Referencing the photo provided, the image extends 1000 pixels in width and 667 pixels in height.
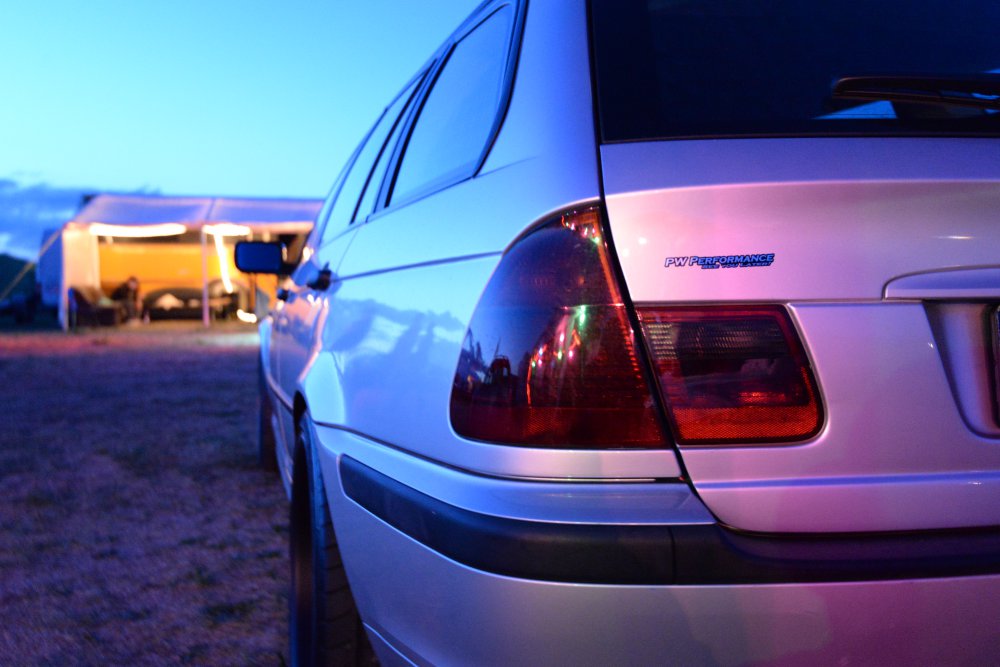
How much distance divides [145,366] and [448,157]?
1073cm

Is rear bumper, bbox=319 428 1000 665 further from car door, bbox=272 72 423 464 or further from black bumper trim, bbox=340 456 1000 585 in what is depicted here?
car door, bbox=272 72 423 464

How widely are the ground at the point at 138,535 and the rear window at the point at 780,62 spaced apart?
79.1 inches

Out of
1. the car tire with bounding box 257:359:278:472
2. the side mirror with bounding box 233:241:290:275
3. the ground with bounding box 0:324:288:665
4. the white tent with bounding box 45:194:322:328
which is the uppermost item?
the white tent with bounding box 45:194:322:328

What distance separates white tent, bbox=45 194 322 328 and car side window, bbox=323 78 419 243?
16.5 meters

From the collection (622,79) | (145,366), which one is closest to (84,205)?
(145,366)

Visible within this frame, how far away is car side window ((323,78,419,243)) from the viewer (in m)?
2.76

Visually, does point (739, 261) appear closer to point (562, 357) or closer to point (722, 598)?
point (562, 357)

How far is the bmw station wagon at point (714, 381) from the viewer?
1.16 meters

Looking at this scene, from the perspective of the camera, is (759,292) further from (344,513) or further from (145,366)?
(145,366)

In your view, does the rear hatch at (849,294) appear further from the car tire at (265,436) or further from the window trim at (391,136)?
the car tire at (265,436)

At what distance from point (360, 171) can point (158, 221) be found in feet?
58.9

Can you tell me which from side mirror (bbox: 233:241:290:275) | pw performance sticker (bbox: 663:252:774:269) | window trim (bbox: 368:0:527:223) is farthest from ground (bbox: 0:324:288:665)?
pw performance sticker (bbox: 663:252:774:269)

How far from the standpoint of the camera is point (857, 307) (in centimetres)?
121

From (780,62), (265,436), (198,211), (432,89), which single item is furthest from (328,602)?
(198,211)
